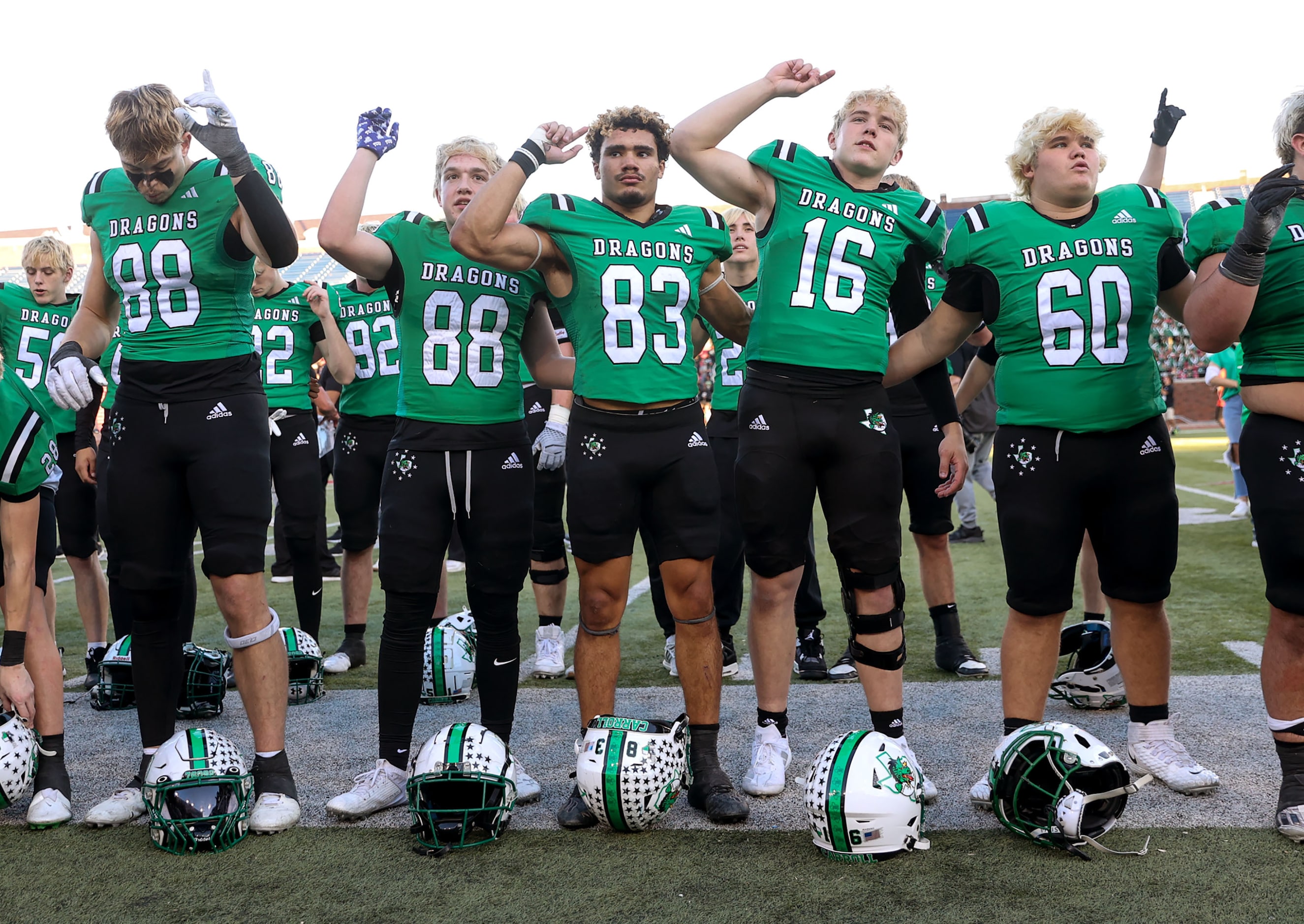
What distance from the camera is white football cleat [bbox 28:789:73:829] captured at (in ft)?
11.0

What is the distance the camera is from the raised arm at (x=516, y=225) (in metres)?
3.31

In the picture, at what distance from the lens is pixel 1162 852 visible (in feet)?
9.36

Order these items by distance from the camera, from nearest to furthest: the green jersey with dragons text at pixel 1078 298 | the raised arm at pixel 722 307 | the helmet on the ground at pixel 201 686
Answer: the green jersey with dragons text at pixel 1078 298
the raised arm at pixel 722 307
the helmet on the ground at pixel 201 686

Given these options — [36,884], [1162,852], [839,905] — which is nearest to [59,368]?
[36,884]

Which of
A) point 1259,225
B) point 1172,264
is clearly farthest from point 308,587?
point 1259,225

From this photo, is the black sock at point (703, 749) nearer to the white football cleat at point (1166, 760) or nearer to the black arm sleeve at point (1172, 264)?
the white football cleat at point (1166, 760)

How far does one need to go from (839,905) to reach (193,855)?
6.16ft

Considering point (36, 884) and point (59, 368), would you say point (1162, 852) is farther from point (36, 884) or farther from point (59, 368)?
point (59, 368)

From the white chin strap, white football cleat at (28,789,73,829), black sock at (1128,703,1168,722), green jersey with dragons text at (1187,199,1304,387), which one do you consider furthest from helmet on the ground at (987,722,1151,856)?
white football cleat at (28,789,73,829)

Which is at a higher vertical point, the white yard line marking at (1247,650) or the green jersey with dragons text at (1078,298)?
the green jersey with dragons text at (1078,298)

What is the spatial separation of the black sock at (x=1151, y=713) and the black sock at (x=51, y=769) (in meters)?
3.55

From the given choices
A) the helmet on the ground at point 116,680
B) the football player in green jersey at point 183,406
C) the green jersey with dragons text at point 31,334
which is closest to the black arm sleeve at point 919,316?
the football player in green jersey at point 183,406

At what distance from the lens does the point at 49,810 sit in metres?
3.36

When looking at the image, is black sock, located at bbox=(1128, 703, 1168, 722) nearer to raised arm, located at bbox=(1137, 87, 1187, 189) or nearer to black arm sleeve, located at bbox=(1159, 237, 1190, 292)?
black arm sleeve, located at bbox=(1159, 237, 1190, 292)
